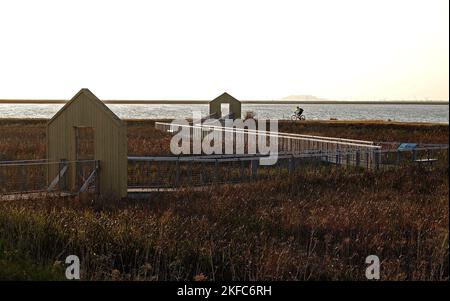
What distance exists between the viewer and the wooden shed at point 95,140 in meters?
15.4

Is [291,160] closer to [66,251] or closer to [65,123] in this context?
[65,123]

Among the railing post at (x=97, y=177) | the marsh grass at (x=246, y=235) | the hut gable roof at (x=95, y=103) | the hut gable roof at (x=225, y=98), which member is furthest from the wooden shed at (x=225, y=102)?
the marsh grass at (x=246, y=235)

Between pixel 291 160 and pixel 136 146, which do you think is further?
pixel 136 146

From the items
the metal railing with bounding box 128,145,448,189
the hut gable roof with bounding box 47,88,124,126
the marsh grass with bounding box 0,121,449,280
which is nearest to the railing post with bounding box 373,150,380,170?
the metal railing with bounding box 128,145,448,189

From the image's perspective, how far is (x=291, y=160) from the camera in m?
19.2

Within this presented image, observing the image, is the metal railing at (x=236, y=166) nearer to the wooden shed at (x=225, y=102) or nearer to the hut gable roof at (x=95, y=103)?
the hut gable roof at (x=95, y=103)

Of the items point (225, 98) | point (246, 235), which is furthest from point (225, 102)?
point (246, 235)

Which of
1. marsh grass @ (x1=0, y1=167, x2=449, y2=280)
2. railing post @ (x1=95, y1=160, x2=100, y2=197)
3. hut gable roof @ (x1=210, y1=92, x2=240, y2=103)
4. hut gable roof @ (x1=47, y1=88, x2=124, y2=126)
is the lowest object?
marsh grass @ (x1=0, y1=167, x2=449, y2=280)

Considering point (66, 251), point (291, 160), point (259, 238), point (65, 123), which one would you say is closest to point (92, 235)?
point (66, 251)

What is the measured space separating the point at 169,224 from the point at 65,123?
7.35m

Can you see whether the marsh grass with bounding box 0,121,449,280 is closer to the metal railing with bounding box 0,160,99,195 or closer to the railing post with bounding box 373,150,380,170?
the metal railing with bounding box 0,160,99,195

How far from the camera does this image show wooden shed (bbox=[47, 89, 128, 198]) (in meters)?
15.4

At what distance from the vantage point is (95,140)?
1596cm

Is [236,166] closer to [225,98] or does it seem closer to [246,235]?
[246,235]
